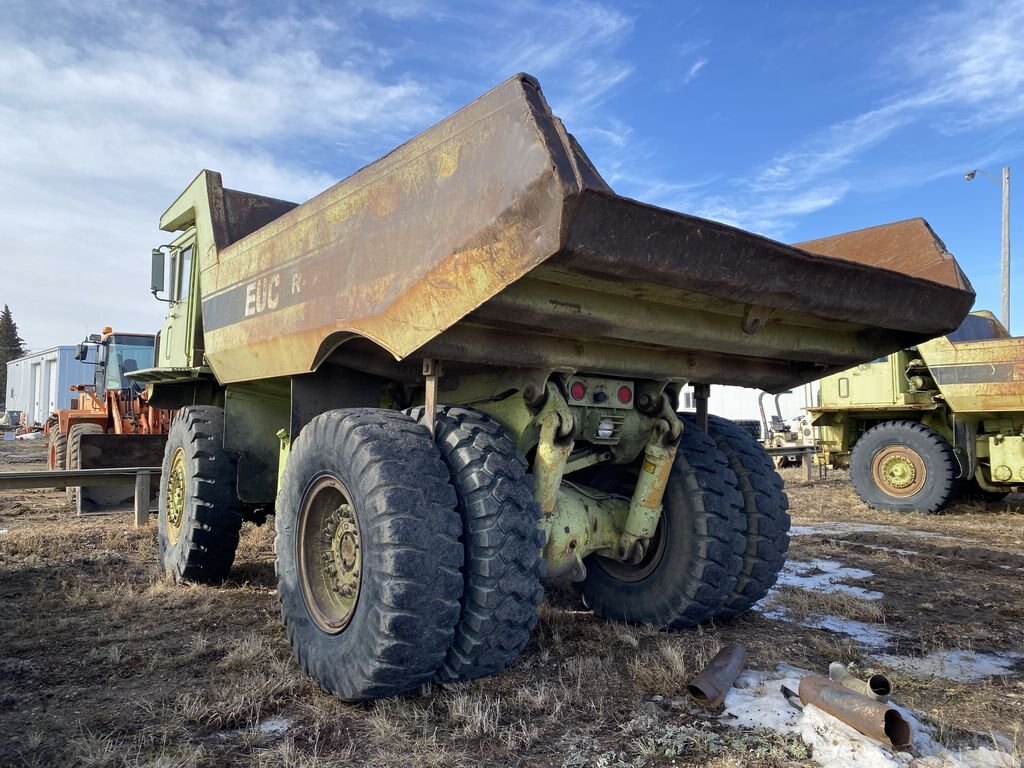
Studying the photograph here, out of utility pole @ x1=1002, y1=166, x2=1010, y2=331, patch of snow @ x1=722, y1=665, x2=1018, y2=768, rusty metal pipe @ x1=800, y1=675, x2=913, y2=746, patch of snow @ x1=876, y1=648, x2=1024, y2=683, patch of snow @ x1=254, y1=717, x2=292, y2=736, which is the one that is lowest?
patch of snow @ x1=876, y1=648, x2=1024, y2=683

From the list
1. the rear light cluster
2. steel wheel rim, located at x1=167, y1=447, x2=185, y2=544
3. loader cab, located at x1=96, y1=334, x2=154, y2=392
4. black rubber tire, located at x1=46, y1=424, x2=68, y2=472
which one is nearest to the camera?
the rear light cluster

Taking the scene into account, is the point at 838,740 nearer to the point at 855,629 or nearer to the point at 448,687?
the point at 448,687

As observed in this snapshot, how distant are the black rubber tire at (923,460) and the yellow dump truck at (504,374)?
22.4 ft

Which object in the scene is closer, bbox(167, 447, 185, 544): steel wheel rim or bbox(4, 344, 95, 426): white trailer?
bbox(167, 447, 185, 544): steel wheel rim

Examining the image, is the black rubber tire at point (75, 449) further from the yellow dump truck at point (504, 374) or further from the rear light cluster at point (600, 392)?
the rear light cluster at point (600, 392)

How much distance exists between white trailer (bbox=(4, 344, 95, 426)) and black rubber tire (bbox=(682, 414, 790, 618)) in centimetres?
2388

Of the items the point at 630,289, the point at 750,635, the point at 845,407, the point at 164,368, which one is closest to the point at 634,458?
the point at 750,635

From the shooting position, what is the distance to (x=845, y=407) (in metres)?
11.4

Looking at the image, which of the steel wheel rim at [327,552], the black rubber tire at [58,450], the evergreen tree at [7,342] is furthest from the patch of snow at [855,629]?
the evergreen tree at [7,342]

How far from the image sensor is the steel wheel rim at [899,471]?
401 inches

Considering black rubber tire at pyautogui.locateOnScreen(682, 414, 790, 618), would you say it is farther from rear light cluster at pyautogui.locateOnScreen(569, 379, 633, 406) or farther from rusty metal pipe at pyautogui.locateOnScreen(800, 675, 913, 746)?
rusty metal pipe at pyautogui.locateOnScreen(800, 675, 913, 746)

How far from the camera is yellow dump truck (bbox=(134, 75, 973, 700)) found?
2.58 metres

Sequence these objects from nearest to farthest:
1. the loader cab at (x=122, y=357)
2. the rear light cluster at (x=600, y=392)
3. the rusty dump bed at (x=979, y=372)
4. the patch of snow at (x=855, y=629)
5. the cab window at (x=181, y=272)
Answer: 1. the rear light cluster at (x=600, y=392)
2. the patch of snow at (x=855, y=629)
3. the cab window at (x=181, y=272)
4. the rusty dump bed at (x=979, y=372)
5. the loader cab at (x=122, y=357)

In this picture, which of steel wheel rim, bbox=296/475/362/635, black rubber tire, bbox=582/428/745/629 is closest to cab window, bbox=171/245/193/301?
steel wheel rim, bbox=296/475/362/635
